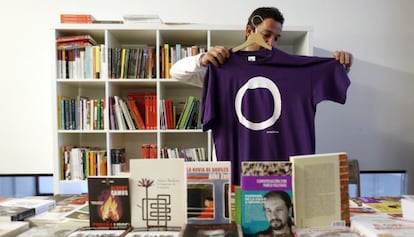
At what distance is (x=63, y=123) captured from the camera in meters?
2.22

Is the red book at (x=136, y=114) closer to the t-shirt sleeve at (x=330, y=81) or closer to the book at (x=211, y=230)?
the t-shirt sleeve at (x=330, y=81)

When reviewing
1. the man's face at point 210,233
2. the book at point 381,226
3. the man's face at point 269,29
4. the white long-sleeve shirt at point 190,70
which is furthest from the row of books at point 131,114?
the book at point 381,226

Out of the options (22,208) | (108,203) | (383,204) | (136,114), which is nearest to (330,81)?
(383,204)

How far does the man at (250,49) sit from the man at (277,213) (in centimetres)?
66

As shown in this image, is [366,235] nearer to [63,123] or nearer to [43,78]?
[63,123]

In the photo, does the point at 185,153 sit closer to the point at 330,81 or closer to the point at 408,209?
the point at 330,81

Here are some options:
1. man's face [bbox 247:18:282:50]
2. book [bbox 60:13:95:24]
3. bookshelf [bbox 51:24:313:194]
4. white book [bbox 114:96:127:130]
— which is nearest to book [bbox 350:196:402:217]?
man's face [bbox 247:18:282:50]

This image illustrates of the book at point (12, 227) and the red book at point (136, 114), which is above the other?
the red book at point (136, 114)

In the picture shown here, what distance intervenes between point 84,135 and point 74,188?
46 cm

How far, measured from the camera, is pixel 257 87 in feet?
4.18

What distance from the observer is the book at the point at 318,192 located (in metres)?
0.87

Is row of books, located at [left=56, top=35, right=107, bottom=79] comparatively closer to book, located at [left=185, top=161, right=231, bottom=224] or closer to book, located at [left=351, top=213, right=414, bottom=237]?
book, located at [left=185, top=161, right=231, bottom=224]

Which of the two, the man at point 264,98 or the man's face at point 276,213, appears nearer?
the man's face at point 276,213

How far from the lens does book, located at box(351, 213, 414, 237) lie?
2.60ft
